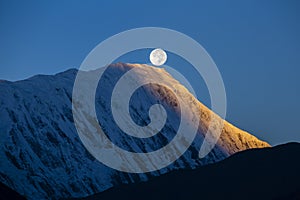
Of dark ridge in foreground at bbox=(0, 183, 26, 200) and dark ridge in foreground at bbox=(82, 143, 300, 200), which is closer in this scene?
dark ridge in foreground at bbox=(0, 183, 26, 200)

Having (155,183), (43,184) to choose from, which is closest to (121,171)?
(43,184)

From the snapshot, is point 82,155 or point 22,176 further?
point 82,155

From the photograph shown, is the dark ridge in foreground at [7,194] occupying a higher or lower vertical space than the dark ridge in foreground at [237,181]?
higher

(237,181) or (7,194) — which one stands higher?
(7,194)

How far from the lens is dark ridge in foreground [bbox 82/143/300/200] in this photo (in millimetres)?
75875

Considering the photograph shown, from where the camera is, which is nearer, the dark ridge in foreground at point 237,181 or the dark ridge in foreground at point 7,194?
the dark ridge in foreground at point 7,194

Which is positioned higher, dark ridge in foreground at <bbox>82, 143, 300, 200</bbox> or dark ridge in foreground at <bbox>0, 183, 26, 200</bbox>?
dark ridge in foreground at <bbox>0, 183, 26, 200</bbox>

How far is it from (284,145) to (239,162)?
401 inches

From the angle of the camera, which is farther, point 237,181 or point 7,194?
point 237,181

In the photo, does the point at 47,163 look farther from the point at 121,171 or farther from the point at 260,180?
the point at 260,180

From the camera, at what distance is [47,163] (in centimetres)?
17700

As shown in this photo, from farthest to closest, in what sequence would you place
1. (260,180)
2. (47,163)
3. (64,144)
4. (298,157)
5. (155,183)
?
(64,144) < (47,163) < (155,183) < (298,157) < (260,180)

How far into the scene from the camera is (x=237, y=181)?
3260 inches

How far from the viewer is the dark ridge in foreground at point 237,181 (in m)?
75.9
